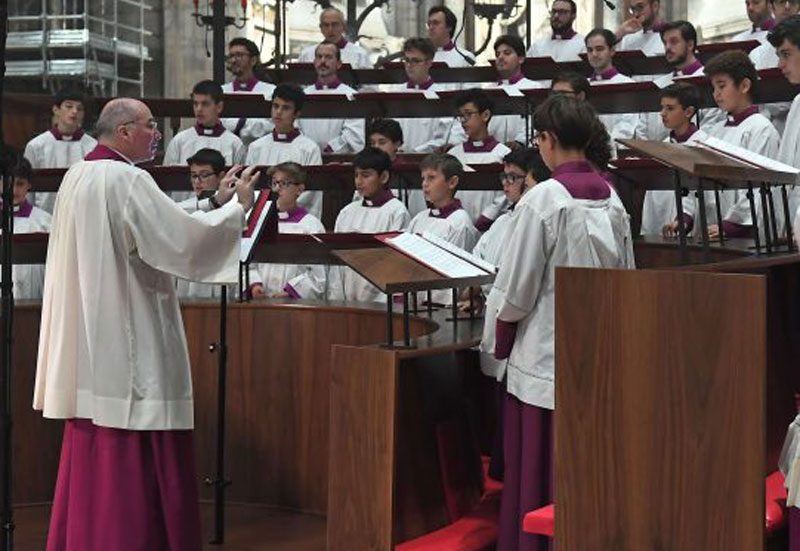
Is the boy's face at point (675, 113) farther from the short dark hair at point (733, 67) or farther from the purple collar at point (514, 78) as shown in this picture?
the purple collar at point (514, 78)

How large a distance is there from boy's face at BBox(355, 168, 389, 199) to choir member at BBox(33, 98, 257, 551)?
2.83 meters

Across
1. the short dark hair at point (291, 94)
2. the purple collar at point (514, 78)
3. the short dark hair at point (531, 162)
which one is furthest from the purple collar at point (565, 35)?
the short dark hair at point (531, 162)

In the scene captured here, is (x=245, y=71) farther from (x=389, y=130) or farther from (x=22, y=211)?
(x=22, y=211)

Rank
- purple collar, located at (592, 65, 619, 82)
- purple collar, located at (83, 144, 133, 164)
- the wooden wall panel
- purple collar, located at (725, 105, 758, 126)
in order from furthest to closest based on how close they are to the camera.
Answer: purple collar, located at (592, 65, 619, 82) → purple collar, located at (725, 105, 758, 126) → purple collar, located at (83, 144, 133, 164) → the wooden wall panel

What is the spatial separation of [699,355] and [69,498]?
2664mm

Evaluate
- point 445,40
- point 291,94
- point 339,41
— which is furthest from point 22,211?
point 445,40

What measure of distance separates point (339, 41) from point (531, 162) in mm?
6922

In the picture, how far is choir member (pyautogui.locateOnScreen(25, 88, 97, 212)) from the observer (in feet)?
32.9

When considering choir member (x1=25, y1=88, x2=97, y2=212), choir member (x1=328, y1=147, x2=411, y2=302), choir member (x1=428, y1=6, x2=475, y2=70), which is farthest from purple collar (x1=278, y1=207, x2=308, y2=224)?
choir member (x1=428, y1=6, x2=475, y2=70)

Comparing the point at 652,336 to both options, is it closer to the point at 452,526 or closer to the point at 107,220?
the point at 452,526

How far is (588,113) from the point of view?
4.39 metres

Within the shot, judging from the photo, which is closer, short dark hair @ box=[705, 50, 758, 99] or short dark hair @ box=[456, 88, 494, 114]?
short dark hair @ box=[705, 50, 758, 99]

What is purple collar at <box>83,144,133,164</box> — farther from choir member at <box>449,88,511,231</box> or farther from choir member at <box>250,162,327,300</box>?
choir member at <box>449,88,511,231</box>

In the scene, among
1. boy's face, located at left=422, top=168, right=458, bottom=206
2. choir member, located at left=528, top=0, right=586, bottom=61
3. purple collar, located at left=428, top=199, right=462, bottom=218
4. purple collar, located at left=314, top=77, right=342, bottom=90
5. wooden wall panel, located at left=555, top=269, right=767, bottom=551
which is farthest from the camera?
choir member, located at left=528, top=0, right=586, bottom=61
